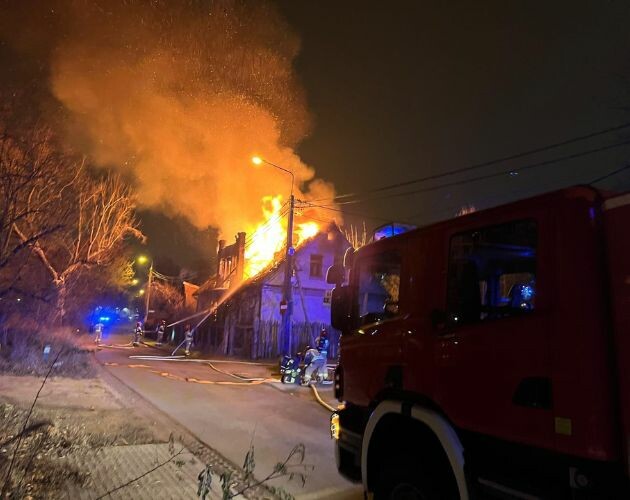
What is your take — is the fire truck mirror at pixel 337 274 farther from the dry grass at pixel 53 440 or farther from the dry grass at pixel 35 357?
the dry grass at pixel 35 357

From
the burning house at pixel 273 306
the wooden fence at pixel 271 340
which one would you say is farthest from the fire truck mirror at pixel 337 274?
the burning house at pixel 273 306

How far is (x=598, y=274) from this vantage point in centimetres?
235

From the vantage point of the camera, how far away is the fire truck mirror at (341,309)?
4344mm

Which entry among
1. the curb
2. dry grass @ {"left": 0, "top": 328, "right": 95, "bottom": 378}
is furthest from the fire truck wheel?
dry grass @ {"left": 0, "top": 328, "right": 95, "bottom": 378}

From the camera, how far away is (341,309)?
14.3 ft

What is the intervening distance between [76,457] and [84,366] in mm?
8812

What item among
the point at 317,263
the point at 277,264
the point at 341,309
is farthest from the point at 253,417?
the point at 317,263

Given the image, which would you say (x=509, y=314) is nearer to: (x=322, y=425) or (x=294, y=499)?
(x=294, y=499)

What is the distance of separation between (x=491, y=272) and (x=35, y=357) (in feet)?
45.1

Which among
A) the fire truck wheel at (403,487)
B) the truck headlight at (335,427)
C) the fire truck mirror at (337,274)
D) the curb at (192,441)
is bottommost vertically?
the curb at (192,441)

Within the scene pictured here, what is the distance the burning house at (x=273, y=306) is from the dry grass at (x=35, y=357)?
375 inches

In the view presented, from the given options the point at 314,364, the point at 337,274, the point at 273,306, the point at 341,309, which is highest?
the point at 273,306

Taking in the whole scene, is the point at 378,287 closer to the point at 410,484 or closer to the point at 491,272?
the point at 491,272

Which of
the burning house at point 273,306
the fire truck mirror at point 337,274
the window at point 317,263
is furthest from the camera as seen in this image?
the window at point 317,263
